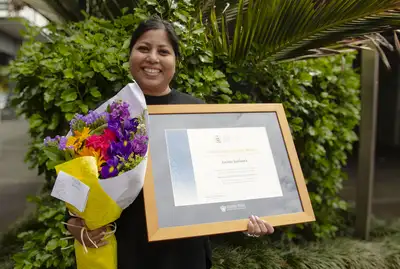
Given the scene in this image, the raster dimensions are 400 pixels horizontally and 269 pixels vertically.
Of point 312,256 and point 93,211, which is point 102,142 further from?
point 312,256

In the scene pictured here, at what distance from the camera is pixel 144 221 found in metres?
1.48

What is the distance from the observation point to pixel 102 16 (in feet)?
10.3

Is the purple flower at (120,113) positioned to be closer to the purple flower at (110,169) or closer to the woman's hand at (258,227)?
the purple flower at (110,169)

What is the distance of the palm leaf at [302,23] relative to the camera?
250 cm

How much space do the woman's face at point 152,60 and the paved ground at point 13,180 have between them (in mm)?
2811

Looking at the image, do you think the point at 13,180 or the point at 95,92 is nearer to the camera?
the point at 95,92

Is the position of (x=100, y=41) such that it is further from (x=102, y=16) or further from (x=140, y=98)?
(x=140, y=98)

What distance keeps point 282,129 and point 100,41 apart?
135 cm

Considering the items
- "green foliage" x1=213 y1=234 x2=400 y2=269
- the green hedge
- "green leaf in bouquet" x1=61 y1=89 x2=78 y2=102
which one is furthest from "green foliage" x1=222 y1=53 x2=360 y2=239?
"green leaf in bouquet" x1=61 y1=89 x2=78 y2=102

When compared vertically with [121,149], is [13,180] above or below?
above

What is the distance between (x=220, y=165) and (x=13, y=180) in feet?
11.4

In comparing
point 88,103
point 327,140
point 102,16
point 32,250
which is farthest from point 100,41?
point 327,140

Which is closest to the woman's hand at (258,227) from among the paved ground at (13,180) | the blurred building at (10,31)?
the blurred building at (10,31)

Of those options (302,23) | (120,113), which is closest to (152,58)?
(120,113)
